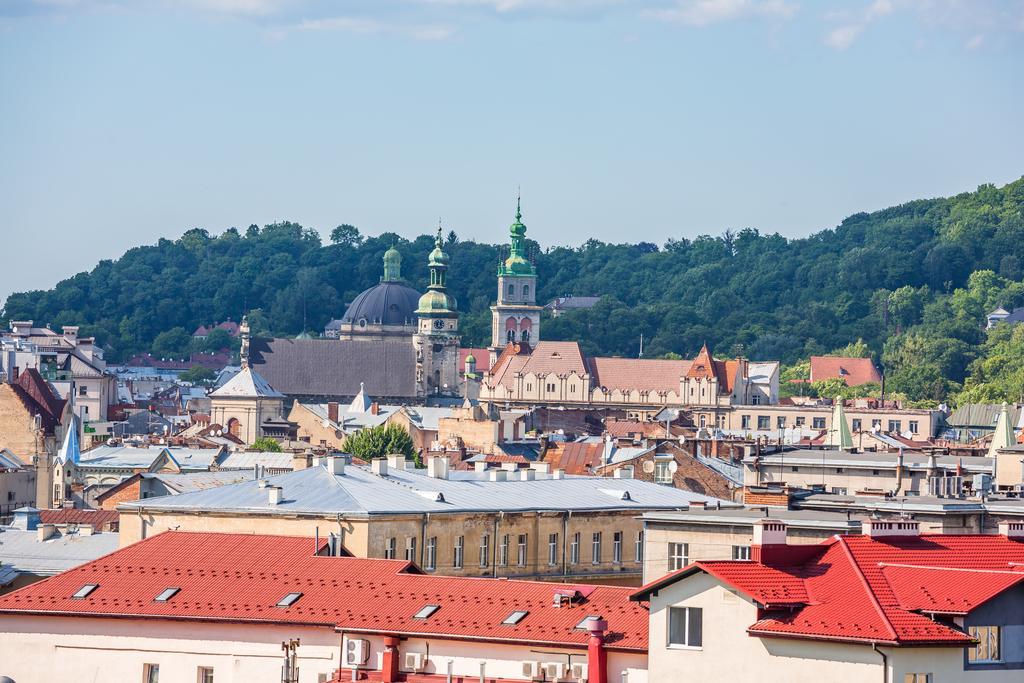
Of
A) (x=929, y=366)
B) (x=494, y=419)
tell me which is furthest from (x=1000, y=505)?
(x=929, y=366)

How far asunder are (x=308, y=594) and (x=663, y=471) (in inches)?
1359

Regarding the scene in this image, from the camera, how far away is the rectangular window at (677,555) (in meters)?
41.3

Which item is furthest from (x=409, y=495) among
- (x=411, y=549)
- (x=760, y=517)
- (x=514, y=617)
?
(x=514, y=617)

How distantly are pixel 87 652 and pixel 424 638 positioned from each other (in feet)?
19.8

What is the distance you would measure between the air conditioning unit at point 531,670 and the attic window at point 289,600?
16.4ft

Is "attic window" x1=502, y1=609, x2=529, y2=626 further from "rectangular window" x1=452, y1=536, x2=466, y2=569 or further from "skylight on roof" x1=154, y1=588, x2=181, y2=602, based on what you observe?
"rectangular window" x1=452, y1=536, x2=466, y2=569

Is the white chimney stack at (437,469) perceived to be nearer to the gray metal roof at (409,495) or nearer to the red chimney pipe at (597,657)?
the gray metal roof at (409,495)

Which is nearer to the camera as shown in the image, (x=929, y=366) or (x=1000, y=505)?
(x=1000, y=505)

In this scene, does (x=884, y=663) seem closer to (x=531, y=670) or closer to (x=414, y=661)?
(x=531, y=670)

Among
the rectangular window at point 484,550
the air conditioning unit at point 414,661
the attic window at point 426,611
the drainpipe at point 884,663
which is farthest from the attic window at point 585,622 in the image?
the rectangular window at point 484,550

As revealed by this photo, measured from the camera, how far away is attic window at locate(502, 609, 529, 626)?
35516 mm

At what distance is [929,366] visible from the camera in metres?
190

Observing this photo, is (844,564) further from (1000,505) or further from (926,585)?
(1000,505)

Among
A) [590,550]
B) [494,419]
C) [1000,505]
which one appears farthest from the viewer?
[494,419]
